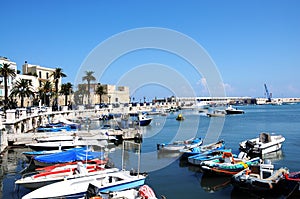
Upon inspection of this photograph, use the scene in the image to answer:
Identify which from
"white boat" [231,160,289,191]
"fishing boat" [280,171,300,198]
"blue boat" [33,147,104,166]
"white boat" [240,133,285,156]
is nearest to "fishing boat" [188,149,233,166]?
"white boat" [231,160,289,191]

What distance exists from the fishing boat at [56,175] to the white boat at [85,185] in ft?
2.27

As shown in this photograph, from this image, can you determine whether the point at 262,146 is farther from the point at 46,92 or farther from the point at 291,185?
the point at 46,92

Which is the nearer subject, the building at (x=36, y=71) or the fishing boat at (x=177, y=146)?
the fishing boat at (x=177, y=146)

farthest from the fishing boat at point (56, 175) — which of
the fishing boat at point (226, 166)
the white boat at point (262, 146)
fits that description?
the white boat at point (262, 146)

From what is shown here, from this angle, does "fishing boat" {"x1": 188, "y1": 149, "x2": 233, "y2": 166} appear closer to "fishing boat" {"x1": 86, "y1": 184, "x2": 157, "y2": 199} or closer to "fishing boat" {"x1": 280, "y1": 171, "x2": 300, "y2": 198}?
"fishing boat" {"x1": 280, "y1": 171, "x2": 300, "y2": 198}

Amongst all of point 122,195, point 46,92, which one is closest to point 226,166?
point 122,195

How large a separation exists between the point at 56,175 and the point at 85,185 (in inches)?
127

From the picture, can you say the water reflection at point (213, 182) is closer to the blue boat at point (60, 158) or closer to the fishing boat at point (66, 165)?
the fishing boat at point (66, 165)

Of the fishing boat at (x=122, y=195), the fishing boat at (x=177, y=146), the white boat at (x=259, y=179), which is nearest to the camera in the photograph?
the fishing boat at (x=122, y=195)

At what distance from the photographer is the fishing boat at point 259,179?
15727 mm

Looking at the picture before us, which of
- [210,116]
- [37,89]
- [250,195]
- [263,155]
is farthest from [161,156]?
[210,116]

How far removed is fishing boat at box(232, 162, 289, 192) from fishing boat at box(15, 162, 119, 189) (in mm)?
7328

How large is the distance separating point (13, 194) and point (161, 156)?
13.8 meters

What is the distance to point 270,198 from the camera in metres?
15.7
